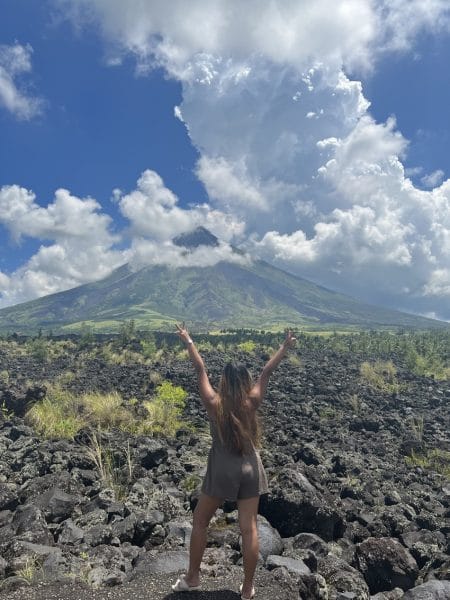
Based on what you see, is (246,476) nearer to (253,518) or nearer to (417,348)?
(253,518)

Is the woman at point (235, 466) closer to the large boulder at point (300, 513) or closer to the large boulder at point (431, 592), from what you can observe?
the large boulder at point (431, 592)

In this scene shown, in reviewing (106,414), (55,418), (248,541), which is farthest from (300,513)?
(55,418)

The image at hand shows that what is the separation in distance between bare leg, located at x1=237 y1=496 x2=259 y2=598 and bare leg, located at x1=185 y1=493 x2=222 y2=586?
23 centimetres

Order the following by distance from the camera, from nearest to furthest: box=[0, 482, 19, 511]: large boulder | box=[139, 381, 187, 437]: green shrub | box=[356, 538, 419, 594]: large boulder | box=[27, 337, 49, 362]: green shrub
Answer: box=[356, 538, 419, 594]: large boulder < box=[0, 482, 19, 511]: large boulder < box=[139, 381, 187, 437]: green shrub < box=[27, 337, 49, 362]: green shrub

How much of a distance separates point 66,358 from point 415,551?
2471 cm

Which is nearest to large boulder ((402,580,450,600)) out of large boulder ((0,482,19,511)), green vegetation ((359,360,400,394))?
large boulder ((0,482,19,511))

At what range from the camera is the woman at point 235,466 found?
12.1ft

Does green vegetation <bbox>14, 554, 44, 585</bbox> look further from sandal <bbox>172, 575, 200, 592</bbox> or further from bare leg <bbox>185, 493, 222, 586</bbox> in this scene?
bare leg <bbox>185, 493, 222, 586</bbox>

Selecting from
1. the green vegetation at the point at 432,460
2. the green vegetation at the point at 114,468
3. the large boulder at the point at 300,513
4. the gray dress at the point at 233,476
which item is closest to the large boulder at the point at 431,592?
the large boulder at the point at 300,513

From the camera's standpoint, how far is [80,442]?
29.6 ft

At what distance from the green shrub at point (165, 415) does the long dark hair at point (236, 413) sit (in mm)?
7162

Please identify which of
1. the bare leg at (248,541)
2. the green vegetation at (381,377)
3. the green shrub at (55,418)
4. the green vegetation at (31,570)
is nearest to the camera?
the bare leg at (248,541)

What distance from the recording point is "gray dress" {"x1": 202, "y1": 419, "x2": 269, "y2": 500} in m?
3.70

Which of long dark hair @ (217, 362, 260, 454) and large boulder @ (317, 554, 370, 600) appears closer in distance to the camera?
long dark hair @ (217, 362, 260, 454)
